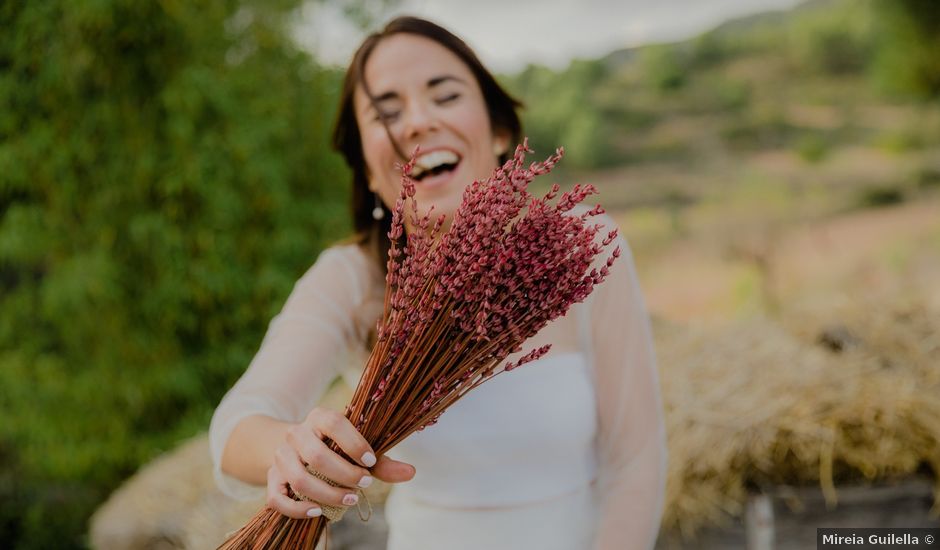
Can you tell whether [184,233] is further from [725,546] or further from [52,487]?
[725,546]

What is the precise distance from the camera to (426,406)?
2.97 feet

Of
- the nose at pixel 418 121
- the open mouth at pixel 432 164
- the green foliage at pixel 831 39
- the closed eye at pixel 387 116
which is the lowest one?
the open mouth at pixel 432 164

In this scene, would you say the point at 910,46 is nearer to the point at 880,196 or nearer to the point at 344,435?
the point at 880,196

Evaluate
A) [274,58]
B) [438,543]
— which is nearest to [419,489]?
[438,543]

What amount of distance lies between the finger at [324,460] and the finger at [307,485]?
1 cm

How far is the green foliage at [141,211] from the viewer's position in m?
4.00

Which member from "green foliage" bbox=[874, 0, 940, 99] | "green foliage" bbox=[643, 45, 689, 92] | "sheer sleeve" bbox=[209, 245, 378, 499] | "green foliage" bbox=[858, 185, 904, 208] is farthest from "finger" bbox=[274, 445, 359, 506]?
"green foliage" bbox=[643, 45, 689, 92]

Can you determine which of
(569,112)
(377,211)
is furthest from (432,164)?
(569,112)

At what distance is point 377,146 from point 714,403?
157cm

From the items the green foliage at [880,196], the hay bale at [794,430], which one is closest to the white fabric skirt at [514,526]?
the hay bale at [794,430]

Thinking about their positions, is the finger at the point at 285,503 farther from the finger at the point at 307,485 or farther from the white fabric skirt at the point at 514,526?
the white fabric skirt at the point at 514,526

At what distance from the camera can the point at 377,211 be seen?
145 centimetres

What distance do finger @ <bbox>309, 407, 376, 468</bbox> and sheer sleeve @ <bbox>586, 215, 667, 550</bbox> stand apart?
1.89 feet

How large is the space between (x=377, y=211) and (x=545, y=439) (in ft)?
1.74
